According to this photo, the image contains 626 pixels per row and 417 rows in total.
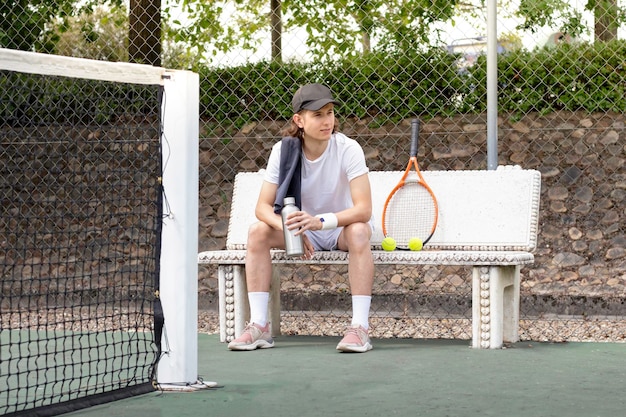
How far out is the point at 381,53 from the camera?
7.42 meters

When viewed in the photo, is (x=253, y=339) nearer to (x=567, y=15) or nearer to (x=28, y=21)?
(x=567, y=15)

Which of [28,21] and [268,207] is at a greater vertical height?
[28,21]

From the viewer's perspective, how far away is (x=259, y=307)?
15.1 ft

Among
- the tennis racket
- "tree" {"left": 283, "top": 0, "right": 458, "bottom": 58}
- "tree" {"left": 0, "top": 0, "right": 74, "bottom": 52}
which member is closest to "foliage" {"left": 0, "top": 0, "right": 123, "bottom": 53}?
"tree" {"left": 0, "top": 0, "right": 74, "bottom": 52}

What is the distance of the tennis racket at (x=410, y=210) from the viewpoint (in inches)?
195

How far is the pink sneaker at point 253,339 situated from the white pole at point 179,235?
3.36ft

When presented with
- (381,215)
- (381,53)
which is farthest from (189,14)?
(381,215)

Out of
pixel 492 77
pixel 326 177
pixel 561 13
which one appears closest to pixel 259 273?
pixel 326 177

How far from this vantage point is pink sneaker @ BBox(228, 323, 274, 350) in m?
4.49

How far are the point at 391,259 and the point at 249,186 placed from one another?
103 centimetres

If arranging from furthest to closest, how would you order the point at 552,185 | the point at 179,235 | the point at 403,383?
the point at 552,185, the point at 403,383, the point at 179,235

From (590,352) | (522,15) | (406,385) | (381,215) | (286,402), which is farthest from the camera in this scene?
(522,15)

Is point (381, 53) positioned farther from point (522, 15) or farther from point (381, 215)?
point (381, 215)

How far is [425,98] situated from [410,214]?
9.40ft
